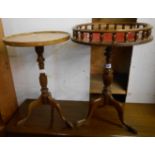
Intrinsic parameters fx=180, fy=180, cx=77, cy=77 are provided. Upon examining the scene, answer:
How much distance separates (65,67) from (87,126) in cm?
53

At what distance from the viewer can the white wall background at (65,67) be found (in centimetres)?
141

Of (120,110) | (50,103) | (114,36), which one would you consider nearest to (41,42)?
(114,36)

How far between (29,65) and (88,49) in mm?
532

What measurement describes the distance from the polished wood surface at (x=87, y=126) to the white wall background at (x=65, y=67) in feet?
0.39

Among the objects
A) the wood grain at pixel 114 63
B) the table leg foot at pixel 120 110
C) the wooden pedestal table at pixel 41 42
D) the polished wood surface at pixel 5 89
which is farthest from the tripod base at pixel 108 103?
the polished wood surface at pixel 5 89

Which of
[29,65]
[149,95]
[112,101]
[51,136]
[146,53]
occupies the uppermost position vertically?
[146,53]

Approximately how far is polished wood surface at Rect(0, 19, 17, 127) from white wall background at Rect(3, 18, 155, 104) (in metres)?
0.09

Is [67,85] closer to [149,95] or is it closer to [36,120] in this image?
[36,120]

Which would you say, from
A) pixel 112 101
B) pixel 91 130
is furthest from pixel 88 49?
pixel 91 130

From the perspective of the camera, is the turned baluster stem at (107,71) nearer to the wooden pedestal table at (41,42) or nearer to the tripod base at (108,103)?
the tripod base at (108,103)

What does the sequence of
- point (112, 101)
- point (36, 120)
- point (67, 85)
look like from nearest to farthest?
point (112, 101)
point (36, 120)
point (67, 85)

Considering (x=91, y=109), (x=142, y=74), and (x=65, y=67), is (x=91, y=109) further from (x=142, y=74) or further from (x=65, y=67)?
(x=142, y=74)

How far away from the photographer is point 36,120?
1.40 metres

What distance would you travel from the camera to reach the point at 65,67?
1.55m
